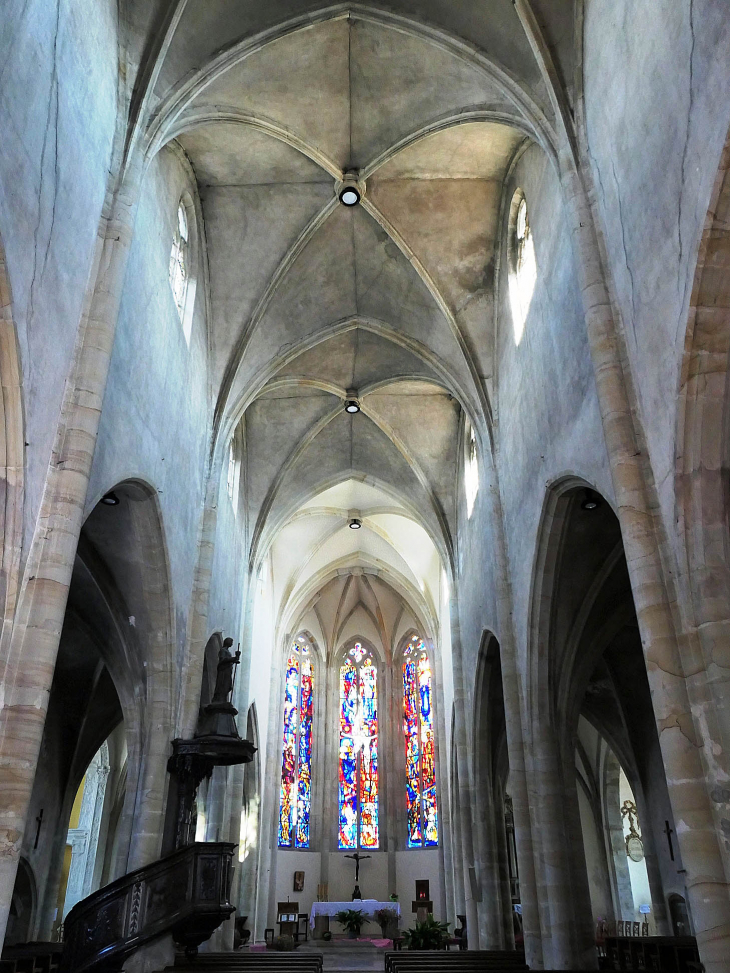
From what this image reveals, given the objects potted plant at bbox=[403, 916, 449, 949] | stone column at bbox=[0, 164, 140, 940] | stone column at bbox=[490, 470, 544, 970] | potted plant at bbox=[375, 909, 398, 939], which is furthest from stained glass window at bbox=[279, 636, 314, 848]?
stone column at bbox=[0, 164, 140, 940]

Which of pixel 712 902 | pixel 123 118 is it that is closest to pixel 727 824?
pixel 712 902

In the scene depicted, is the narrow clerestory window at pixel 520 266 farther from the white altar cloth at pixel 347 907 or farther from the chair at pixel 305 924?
the white altar cloth at pixel 347 907

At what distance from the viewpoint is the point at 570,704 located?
13.4m

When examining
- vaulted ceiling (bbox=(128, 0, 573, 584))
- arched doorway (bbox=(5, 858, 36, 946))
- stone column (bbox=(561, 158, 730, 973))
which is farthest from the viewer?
arched doorway (bbox=(5, 858, 36, 946))

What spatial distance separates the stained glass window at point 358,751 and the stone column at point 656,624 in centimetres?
2618

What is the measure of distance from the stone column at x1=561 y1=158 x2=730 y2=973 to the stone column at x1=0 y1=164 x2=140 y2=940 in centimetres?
521

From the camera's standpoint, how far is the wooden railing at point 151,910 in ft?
34.4

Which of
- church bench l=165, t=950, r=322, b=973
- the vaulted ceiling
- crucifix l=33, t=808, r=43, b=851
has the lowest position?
church bench l=165, t=950, r=322, b=973

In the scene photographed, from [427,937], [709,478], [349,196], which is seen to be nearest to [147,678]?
[349,196]

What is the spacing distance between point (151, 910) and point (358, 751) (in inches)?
873

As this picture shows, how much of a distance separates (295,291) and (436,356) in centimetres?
334

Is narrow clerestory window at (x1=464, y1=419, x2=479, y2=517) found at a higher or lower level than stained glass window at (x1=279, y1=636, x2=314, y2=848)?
higher

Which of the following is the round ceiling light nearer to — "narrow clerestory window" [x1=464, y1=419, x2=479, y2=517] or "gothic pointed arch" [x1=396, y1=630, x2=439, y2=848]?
"narrow clerestory window" [x1=464, y1=419, x2=479, y2=517]

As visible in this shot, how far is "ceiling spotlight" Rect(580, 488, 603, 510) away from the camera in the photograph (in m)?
11.7
